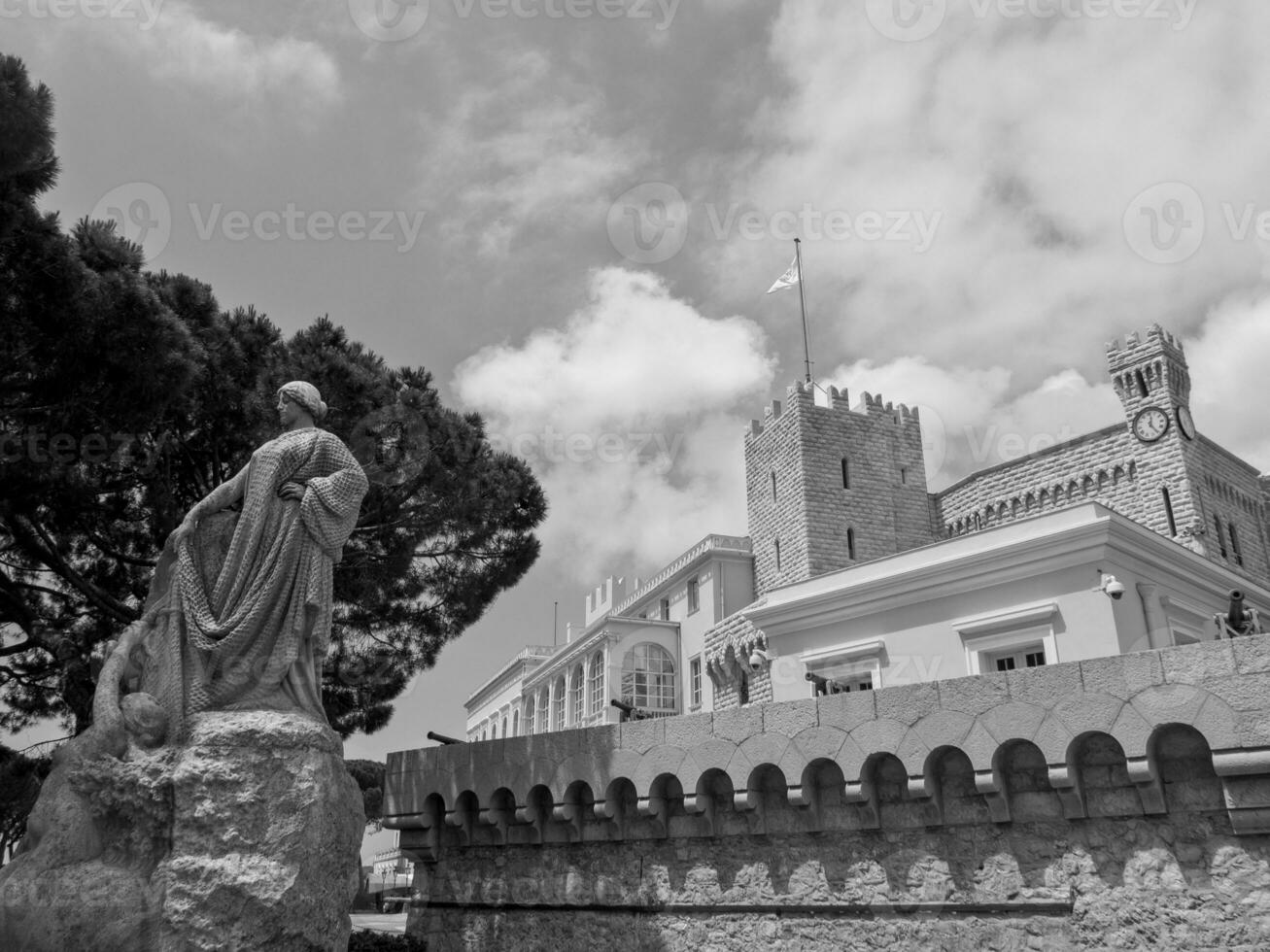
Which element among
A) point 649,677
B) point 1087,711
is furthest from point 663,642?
point 1087,711

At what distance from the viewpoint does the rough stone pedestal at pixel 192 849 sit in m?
5.38

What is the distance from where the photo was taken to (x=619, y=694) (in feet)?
130

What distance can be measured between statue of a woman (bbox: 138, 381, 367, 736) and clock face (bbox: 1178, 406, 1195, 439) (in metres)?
31.3

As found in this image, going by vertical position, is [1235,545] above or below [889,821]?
above

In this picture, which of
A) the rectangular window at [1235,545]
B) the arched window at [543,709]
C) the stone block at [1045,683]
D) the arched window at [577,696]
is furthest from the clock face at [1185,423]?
the arched window at [543,709]

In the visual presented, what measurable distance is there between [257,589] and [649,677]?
34912 mm

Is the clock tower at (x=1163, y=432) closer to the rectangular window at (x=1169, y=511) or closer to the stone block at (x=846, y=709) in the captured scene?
the rectangular window at (x=1169, y=511)

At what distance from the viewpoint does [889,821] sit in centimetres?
927

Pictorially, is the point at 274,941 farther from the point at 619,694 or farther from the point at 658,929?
the point at 619,694

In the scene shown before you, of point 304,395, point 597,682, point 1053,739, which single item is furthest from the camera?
point 597,682

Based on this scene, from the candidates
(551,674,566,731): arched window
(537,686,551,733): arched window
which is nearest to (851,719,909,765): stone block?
(551,674,566,731): arched window

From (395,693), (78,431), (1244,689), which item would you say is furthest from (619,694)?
(1244,689)

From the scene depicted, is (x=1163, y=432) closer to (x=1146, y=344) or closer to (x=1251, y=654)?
(x=1146, y=344)

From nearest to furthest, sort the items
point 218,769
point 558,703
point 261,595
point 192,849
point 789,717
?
point 192,849, point 218,769, point 261,595, point 789,717, point 558,703
